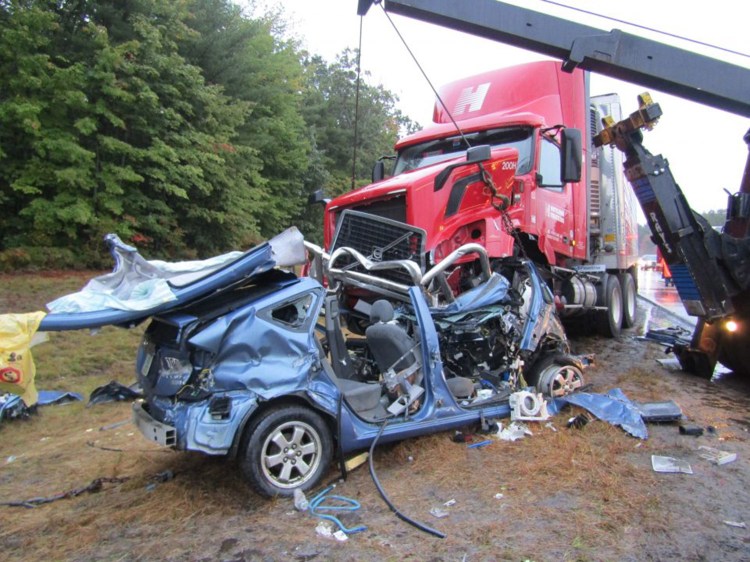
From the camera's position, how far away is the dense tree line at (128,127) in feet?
40.4

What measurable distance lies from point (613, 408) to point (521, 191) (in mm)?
3301

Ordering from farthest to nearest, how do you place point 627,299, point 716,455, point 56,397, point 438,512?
point 627,299, point 56,397, point 716,455, point 438,512

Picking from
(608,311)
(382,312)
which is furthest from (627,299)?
(382,312)

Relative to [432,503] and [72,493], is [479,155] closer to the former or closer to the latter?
[432,503]

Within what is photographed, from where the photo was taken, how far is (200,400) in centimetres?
355

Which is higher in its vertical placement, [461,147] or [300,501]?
[461,147]

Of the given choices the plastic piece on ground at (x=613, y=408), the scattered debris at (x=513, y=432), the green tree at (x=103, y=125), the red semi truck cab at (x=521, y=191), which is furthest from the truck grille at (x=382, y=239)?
the green tree at (x=103, y=125)

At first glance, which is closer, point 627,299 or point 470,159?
point 470,159

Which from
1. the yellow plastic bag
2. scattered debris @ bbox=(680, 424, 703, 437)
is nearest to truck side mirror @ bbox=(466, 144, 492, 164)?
scattered debris @ bbox=(680, 424, 703, 437)

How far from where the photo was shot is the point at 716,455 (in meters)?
4.28

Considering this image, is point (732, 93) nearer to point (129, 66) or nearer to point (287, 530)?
point (287, 530)

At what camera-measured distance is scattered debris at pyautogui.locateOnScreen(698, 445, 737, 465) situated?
4.17 meters

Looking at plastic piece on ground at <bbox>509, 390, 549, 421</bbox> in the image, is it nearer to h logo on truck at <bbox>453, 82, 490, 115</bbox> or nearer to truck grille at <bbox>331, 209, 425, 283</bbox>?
truck grille at <bbox>331, 209, 425, 283</bbox>

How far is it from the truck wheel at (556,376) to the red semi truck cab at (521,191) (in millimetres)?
1474
